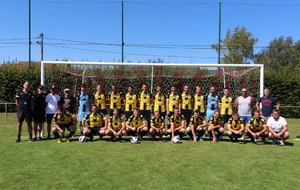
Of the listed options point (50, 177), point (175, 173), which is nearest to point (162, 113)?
point (175, 173)

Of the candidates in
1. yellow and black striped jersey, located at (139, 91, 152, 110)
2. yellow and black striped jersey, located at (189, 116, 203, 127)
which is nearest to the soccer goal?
yellow and black striped jersey, located at (139, 91, 152, 110)

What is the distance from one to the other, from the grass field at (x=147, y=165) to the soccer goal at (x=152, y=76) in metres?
3.07

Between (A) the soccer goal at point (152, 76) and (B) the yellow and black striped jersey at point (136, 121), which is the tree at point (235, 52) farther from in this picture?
(B) the yellow and black striped jersey at point (136, 121)

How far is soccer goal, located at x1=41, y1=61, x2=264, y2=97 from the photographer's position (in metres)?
8.34

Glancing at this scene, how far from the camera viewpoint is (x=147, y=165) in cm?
408

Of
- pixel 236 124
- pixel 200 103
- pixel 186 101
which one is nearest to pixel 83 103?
pixel 186 101

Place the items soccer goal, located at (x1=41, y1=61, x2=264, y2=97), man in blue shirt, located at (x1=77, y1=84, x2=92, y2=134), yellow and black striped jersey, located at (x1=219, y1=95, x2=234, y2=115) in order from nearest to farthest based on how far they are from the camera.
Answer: yellow and black striped jersey, located at (x1=219, y1=95, x2=234, y2=115) < man in blue shirt, located at (x1=77, y1=84, x2=92, y2=134) < soccer goal, located at (x1=41, y1=61, x2=264, y2=97)

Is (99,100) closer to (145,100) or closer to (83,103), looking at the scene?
(83,103)

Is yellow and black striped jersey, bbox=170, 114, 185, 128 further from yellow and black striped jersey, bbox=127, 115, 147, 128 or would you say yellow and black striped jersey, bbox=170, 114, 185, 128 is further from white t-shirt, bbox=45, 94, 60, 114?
white t-shirt, bbox=45, 94, 60, 114

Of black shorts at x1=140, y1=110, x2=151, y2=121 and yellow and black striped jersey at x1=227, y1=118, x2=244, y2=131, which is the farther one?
black shorts at x1=140, y1=110, x2=151, y2=121

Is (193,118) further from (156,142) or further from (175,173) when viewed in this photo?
(175,173)

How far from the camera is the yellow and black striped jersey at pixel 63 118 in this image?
6.23 meters

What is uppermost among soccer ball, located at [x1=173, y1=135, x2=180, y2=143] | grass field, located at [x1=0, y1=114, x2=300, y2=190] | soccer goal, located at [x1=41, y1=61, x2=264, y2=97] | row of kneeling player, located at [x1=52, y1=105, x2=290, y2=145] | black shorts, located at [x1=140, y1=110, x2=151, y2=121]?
soccer goal, located at [x1=41, y1=61, x2=264, y2=97]

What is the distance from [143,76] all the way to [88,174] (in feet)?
20.7
